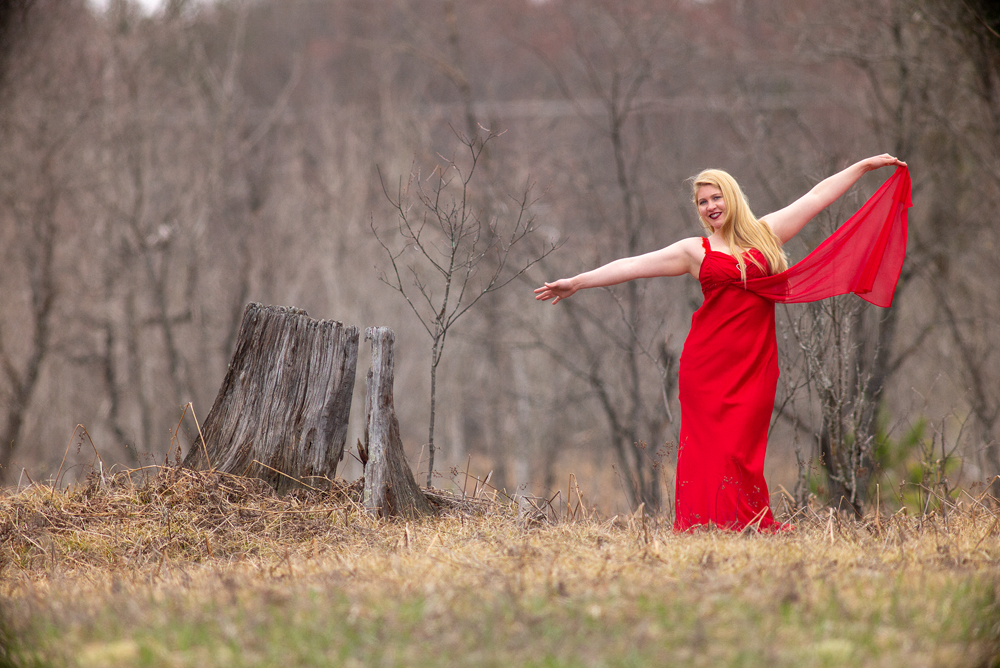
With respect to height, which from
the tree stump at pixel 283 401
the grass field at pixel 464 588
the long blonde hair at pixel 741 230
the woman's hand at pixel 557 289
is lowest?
the grass field at pixel 464 588

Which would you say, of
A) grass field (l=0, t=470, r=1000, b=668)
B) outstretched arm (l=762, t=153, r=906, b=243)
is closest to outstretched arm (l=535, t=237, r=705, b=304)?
outstretched arm (l=762, t=153, r=906, b=243)

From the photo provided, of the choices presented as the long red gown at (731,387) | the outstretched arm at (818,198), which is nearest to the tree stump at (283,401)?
the long red gown at (731,387)

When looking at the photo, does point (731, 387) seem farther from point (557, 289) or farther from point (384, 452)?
point (384, 452)

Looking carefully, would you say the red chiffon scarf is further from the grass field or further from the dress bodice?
the grass field

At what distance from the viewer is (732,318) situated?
446 cm

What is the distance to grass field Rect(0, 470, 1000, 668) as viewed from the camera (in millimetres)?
2580

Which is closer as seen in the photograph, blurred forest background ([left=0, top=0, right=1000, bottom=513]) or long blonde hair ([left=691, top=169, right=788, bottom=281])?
long blonde hair ([left=691, top=169, right=788, bottom=281])

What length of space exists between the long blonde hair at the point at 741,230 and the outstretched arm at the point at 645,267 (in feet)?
0.59

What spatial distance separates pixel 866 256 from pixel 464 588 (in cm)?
300

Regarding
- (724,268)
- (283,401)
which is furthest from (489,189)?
(724,268)

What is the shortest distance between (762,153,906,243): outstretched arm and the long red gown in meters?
0.22

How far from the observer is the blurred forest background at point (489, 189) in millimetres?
9695

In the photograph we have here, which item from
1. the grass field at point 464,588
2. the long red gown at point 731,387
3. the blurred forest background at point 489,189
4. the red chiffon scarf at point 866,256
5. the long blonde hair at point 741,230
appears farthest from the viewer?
the blurred forest background at point 489,189

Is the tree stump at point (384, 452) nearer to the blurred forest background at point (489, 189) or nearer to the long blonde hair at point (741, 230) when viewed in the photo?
the long blonde hair at point (741, 230)
